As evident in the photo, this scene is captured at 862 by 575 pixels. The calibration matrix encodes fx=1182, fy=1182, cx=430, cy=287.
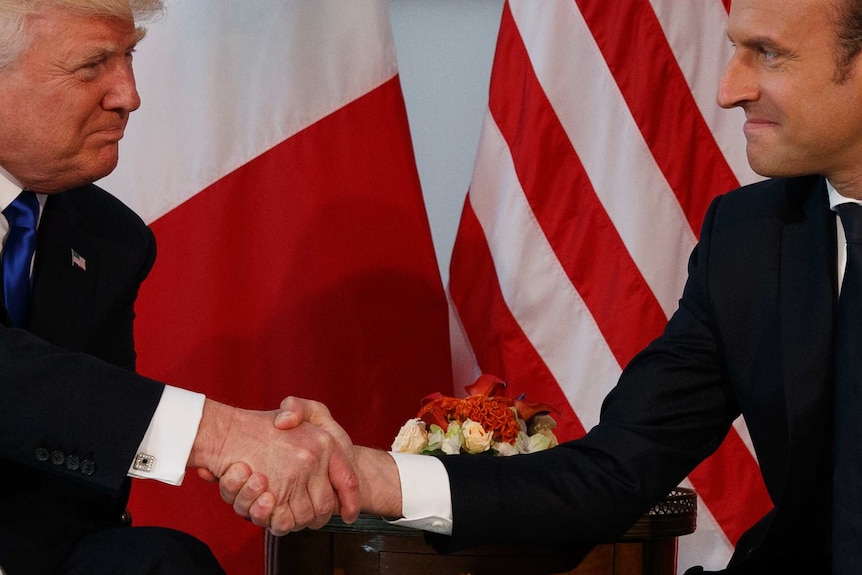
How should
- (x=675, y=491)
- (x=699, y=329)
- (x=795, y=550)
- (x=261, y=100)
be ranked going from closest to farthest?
(x=795, y=550) → (x=699, y=329) → (x=675, y=491) → (x=261, y=100)

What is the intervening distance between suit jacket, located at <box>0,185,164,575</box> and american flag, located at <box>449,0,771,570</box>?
966mm

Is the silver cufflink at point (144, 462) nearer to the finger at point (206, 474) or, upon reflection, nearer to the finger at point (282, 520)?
the finger at point (206, 474)

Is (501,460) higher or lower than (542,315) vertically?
lower

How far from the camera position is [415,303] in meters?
2.70

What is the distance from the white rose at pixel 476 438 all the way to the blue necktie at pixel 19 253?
29.4 inches

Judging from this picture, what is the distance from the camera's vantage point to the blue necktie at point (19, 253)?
1845 millimetres

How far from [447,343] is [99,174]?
3.58 feet

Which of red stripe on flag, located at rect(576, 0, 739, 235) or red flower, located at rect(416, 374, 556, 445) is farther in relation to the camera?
red stripe on flag, located at rect(576, 0, 739, 235)

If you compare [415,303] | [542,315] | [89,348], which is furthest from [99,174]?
[542,315]

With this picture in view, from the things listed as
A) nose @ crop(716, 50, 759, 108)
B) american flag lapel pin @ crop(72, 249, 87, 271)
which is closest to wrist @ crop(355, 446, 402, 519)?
american flag lapel pin @ crop(72, 249, 87, 271)

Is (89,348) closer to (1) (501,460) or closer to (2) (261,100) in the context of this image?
(1) (501,460)

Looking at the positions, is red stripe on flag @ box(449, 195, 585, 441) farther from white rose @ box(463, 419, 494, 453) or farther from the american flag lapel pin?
the american flag lapel pin

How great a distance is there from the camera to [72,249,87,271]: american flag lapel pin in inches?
76.3

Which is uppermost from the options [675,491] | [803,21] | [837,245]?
[803,21]
